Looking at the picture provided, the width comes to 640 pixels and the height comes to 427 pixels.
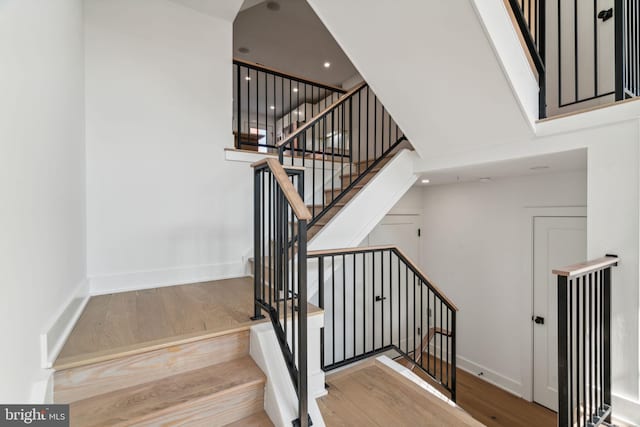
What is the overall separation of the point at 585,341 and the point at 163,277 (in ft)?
10.8

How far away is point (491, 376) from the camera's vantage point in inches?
157

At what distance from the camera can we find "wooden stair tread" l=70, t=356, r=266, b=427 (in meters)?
1.34

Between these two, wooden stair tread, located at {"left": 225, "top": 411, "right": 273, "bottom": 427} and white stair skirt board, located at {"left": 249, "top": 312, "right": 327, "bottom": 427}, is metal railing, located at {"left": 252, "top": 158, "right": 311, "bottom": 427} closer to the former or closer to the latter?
white stair skirt board, located at {"left": 249, "top": 312, "right": 327, "bottom": 427}

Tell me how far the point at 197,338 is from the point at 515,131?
2.76 metres

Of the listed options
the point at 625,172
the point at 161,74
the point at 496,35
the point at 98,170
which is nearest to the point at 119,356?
the point at 98,170

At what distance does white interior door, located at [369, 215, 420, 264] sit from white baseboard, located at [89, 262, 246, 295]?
212cm

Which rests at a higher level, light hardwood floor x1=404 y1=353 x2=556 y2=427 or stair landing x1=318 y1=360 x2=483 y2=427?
stair landing x1=318 y1=360 x2=483 y2=427

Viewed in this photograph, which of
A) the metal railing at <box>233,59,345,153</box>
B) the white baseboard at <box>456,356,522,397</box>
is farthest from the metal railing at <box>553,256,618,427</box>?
the metal railing at <box>233,59,345,153</box>

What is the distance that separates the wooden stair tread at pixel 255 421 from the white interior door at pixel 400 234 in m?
3.03

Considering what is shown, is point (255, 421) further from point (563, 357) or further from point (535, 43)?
point (535, 43)

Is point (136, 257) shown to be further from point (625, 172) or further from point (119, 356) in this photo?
point (625, 172)

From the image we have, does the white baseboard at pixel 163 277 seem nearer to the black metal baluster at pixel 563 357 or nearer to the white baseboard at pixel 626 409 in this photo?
the black metal baluster at pixel 563 357

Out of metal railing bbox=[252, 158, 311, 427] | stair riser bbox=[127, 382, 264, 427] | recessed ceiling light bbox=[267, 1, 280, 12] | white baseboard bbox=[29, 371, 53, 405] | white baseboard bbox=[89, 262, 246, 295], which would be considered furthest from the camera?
recessed ceiling light bbox=[267, 1, 280, 12]

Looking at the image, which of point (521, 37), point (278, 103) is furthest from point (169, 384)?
point (278, 103)
